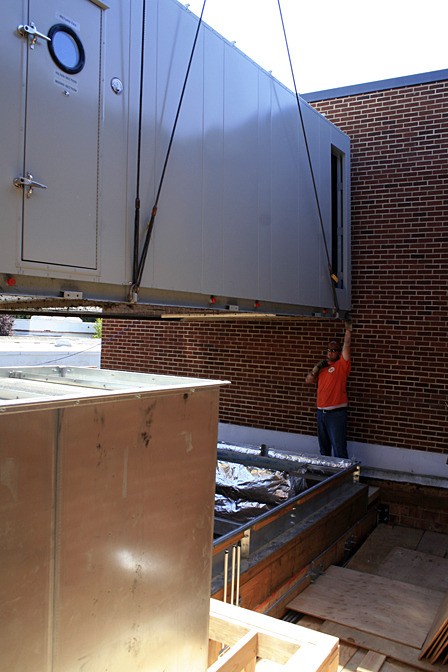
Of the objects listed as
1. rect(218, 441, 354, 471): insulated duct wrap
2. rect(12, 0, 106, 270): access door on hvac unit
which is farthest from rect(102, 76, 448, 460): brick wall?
rect(12, 0, 106, 270): access door on hvac unit

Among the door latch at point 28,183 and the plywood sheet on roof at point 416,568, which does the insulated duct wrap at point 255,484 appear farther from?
the door latch at point 28,183

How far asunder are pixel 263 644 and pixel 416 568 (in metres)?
4.41

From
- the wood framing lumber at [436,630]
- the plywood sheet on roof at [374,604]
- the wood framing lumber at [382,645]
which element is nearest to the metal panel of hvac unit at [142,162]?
the plywood sheet on roof at [374,604]

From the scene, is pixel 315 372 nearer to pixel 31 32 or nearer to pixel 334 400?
pixel 334 400

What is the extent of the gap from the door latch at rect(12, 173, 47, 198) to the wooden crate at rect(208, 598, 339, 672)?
2505mm

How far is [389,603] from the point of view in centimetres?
476

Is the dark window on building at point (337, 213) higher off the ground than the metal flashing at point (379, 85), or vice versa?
the metal flashing at point (379, 85)

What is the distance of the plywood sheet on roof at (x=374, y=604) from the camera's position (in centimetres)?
435

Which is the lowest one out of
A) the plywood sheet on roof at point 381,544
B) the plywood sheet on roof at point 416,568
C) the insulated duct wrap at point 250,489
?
the plywood sheet on roof at point 381,544

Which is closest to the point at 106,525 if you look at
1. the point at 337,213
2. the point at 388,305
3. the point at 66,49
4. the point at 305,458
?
the point at 66,49

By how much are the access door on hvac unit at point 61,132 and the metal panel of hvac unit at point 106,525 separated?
1.67 metres

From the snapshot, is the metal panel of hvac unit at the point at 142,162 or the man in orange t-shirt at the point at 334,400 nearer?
the metal panel of hvac unit at the point at 142,162

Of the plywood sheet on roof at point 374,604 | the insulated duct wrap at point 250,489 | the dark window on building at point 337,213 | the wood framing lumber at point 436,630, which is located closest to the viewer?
the wood framing lumber at point 436,630

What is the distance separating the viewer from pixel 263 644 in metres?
2.00
